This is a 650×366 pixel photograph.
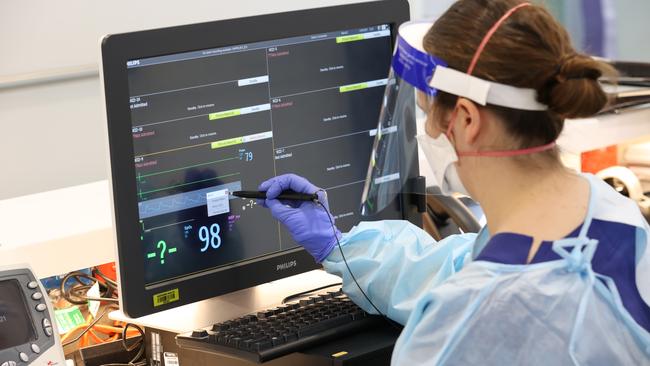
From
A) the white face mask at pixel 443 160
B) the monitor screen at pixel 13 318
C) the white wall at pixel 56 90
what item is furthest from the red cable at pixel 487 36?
the white wall at pixel 56 90

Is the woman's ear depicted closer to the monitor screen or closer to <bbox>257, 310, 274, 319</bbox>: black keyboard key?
<bbox>257, 310, 274, 319</bbox>: black keyboard key

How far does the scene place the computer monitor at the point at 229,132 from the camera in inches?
52.3

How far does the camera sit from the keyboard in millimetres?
1256

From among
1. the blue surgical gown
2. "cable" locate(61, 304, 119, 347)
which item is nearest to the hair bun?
the blue surgical gown

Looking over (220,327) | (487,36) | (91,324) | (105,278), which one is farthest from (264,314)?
(487,36)

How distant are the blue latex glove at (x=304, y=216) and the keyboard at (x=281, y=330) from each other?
0.28 feet

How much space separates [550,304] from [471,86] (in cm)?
26

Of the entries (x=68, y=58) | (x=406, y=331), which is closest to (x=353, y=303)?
(x=406, y=331)

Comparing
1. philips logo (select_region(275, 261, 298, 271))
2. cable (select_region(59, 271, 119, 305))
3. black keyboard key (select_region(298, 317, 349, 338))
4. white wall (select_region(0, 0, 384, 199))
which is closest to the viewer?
black keyboard key (select_region(298, 317, 349, 338))

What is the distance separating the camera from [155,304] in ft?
4.52

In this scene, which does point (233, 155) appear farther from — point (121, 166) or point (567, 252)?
point (567, 252)

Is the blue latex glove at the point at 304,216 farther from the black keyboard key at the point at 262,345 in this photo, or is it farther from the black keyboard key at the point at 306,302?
the black keyboard key at the point at 262,345

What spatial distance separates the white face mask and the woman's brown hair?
0.25 ft

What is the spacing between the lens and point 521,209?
1.12m
